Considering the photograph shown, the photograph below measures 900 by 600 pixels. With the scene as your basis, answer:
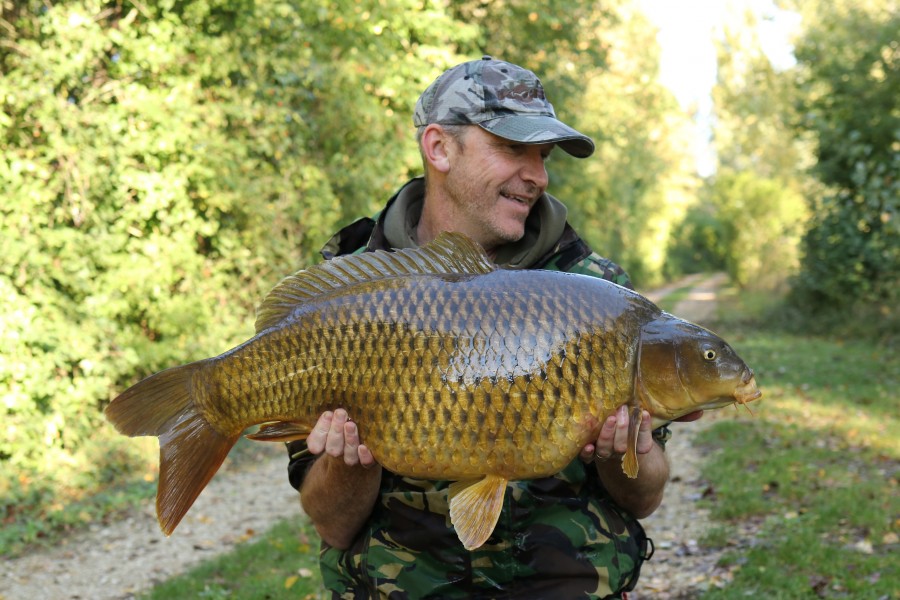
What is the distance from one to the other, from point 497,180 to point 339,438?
3.00 ft

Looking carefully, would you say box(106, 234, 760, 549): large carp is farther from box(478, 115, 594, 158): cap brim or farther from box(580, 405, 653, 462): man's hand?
box(478, 115, 594, 158): cap brim

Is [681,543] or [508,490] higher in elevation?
[508,490]

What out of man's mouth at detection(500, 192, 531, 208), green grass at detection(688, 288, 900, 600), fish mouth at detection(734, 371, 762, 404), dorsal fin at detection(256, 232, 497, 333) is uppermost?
man's mouth at detection(500, 192, 531, 208)

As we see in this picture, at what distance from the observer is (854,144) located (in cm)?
1291

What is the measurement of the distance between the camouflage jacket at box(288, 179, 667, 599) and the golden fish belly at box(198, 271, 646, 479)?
44 centimetres

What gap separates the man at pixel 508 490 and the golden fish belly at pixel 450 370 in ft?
0.40

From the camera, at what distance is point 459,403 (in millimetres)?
1813

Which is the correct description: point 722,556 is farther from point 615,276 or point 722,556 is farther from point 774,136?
point 774,136

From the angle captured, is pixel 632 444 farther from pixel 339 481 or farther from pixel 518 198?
pixel 518 198

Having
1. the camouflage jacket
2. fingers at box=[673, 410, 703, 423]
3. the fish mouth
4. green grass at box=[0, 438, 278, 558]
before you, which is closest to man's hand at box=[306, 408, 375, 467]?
A: the camouflage jacket

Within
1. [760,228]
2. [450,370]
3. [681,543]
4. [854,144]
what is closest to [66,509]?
[681,543]

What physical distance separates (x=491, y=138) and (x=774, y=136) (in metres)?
35.2

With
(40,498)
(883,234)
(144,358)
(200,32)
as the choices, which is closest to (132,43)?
(200,32)

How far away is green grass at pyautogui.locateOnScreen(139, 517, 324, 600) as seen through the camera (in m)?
4.50
